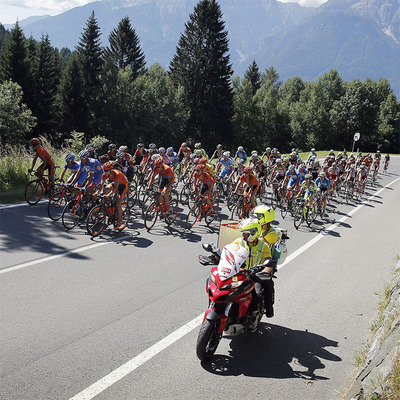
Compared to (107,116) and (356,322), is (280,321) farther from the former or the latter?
(107,116)

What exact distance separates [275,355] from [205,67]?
2358 inches

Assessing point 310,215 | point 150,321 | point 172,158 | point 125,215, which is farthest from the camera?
point 172,158

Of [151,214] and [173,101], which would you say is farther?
[173,101]

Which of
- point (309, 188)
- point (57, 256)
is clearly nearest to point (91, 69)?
point (309, 188)

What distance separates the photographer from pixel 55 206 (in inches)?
460

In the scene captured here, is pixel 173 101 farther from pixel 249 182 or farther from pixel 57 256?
pixel 57 256

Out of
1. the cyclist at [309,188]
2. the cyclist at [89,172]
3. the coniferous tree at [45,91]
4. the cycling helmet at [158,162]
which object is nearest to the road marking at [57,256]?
the cyclist at [89,172]

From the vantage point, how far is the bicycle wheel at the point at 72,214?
35.5ft

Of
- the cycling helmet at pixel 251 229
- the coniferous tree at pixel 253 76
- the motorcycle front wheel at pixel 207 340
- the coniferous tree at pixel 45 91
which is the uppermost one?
the coniferous tree at pixel 253 76

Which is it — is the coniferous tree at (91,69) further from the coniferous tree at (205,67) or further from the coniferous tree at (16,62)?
the coniferous tree at (205,67)

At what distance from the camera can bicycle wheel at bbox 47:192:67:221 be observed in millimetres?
11367

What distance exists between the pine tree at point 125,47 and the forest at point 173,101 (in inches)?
6.4

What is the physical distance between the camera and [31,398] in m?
4.27

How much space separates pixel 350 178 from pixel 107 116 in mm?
39599
